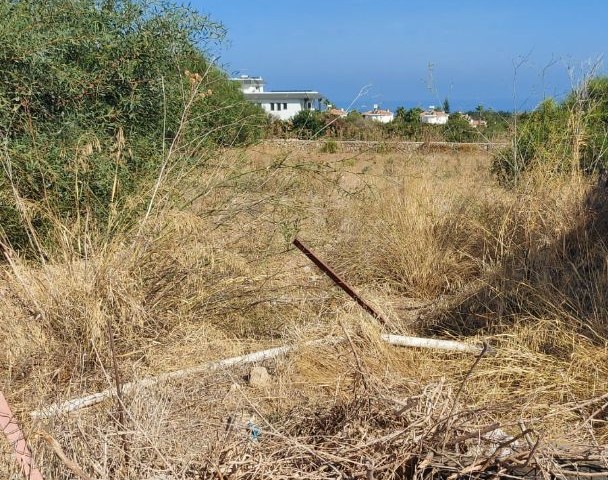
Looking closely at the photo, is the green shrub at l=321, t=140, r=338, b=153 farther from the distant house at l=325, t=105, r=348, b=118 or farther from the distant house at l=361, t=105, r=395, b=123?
the distant house at l=361, t=105, r=395, b=123

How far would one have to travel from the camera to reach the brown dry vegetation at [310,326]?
2693 mm

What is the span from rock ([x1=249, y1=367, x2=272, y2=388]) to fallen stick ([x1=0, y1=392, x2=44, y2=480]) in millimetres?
1177

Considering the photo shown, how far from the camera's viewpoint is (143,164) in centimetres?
A: 536

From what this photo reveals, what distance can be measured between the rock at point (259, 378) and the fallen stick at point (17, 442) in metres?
1.18

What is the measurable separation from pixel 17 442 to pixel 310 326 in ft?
6.33

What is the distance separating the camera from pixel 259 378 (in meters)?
3.77

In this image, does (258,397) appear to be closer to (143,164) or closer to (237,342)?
(237,342)

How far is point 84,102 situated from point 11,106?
50cm

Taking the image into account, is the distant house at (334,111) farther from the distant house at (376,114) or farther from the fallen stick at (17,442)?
the fallen stick at (17,442)

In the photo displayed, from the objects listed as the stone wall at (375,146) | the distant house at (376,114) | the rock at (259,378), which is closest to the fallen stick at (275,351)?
the rock at (259,378)

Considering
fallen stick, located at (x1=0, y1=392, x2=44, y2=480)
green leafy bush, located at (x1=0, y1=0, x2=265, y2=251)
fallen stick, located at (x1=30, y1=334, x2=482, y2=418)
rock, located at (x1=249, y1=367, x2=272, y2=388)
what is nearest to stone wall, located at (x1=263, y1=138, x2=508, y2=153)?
green leafy bush, located at (x1=0, y1=0, x2=265, y2=251)

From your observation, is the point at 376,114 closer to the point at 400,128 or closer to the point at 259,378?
the point at 400,128

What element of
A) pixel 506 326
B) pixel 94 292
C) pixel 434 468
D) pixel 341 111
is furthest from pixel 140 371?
pixel 341 111

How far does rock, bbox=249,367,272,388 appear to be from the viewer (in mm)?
3740
